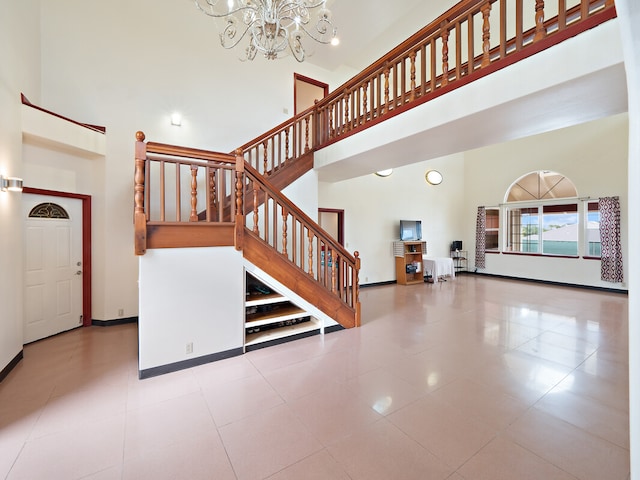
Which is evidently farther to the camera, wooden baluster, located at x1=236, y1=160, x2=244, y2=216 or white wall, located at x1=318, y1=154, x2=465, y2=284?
white wall, located at x1=318, y1=154, x2=465, y2=284

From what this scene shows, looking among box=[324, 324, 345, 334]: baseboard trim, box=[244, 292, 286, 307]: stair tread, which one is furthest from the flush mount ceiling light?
box=[244, 292, 286, 307]: stair tread

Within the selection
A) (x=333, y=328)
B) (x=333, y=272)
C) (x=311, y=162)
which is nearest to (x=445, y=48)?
(x=311, y=162)

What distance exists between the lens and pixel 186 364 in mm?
3051

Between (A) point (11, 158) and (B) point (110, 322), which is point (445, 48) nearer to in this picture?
(A) point (11, 158)

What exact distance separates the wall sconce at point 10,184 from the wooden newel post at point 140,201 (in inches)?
53.4

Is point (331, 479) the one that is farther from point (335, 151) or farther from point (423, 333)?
point (335, 151)

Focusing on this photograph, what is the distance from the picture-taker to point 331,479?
1.68m

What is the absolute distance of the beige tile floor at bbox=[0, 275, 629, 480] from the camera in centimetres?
178

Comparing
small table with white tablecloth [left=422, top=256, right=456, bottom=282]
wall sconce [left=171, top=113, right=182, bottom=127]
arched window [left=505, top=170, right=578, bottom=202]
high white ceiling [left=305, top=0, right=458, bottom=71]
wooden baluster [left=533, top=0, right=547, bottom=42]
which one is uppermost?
high white ceiling [left=305, top=0, right=458, bottom=71]

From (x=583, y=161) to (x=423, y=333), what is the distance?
6.89 metres

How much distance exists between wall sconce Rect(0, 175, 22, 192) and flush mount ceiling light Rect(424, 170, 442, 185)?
898 cm

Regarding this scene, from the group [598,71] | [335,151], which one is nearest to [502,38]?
[598,71]

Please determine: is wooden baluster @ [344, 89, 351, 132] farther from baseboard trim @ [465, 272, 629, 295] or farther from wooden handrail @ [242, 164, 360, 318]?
baseboard trim @ [465, 272, 629, 295]

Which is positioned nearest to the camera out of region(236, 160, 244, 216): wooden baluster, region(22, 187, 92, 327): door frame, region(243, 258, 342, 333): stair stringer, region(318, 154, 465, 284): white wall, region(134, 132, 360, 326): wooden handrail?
region(134, 132, 360, 326): wooden handrail
